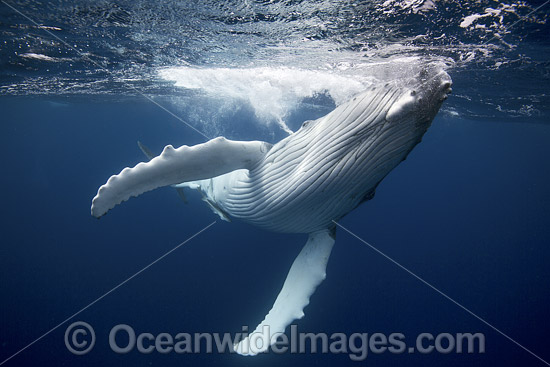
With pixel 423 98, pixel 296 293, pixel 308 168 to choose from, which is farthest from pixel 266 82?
pixel 423 98

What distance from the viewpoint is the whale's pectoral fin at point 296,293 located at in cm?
478

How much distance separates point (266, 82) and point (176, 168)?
11.7 meters

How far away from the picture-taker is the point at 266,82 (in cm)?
1423

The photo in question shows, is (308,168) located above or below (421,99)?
below

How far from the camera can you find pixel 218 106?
25.1 m

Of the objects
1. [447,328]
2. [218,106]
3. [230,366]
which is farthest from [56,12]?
[447,328]

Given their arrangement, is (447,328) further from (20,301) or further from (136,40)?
(20,301)

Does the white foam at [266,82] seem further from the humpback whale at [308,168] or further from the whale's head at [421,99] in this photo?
the whale's head at [421,99]

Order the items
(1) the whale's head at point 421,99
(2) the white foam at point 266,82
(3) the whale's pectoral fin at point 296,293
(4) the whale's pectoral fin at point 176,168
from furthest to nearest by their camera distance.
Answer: (2) the white foam at point 266,82, (3) the whale's pectoral fin at point 296,293, (4) the whale's pectoral fin at point 176,168, (1) the whale's head at point 421,99

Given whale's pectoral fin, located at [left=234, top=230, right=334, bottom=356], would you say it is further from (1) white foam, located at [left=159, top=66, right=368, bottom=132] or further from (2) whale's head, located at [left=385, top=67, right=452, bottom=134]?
(1) white foam, located at [left=159, top=66, right=368, bottom=132]

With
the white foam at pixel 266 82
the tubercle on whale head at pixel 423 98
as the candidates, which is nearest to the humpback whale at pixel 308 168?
the tubercle on whale head at pixel 423 98

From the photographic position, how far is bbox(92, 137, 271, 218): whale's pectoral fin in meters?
3.53

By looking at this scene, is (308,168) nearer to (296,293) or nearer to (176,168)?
(176,168)

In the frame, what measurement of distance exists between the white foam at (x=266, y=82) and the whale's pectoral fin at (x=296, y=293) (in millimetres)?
8687
